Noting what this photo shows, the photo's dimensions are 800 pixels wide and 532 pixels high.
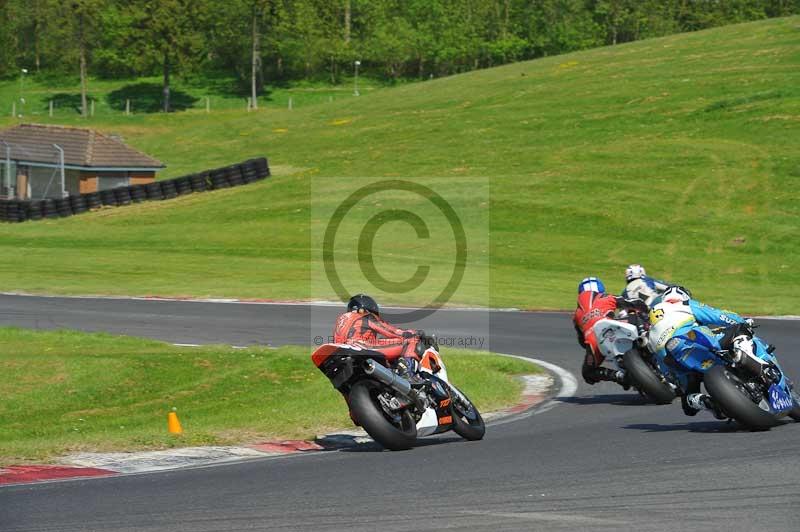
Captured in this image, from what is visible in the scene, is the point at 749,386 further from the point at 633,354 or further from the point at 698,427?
the point at 633,354

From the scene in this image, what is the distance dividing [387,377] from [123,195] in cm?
4174

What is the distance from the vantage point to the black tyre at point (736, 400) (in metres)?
11.2

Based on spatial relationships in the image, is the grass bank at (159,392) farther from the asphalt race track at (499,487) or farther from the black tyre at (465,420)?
the black tyre at (465,420)

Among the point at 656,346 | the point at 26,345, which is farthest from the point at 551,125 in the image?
the point at 656,346

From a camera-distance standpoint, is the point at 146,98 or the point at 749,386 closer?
the point at 749,386

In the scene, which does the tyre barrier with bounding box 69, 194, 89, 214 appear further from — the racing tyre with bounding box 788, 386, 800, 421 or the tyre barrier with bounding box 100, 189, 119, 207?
the racing tyre with bounding box 788, 386, 800, 421

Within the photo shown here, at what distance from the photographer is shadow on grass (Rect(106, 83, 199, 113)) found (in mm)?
102625

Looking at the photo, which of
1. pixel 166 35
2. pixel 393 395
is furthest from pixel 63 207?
pixel 166 35

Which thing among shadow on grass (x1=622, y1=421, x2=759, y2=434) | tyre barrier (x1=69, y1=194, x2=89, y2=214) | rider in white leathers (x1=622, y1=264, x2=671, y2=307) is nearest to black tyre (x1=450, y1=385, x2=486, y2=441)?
shadow on grass (x1=622, y1=421, x2=759, y2=434)

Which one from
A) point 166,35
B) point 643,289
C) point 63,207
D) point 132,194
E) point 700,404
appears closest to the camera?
point 700,404

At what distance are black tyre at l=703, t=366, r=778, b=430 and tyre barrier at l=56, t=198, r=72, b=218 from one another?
4177 centimetres

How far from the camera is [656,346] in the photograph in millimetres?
12344

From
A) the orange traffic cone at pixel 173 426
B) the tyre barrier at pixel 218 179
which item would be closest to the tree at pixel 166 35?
the tyre barrier at pixel 218 179

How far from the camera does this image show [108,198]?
167 feet
